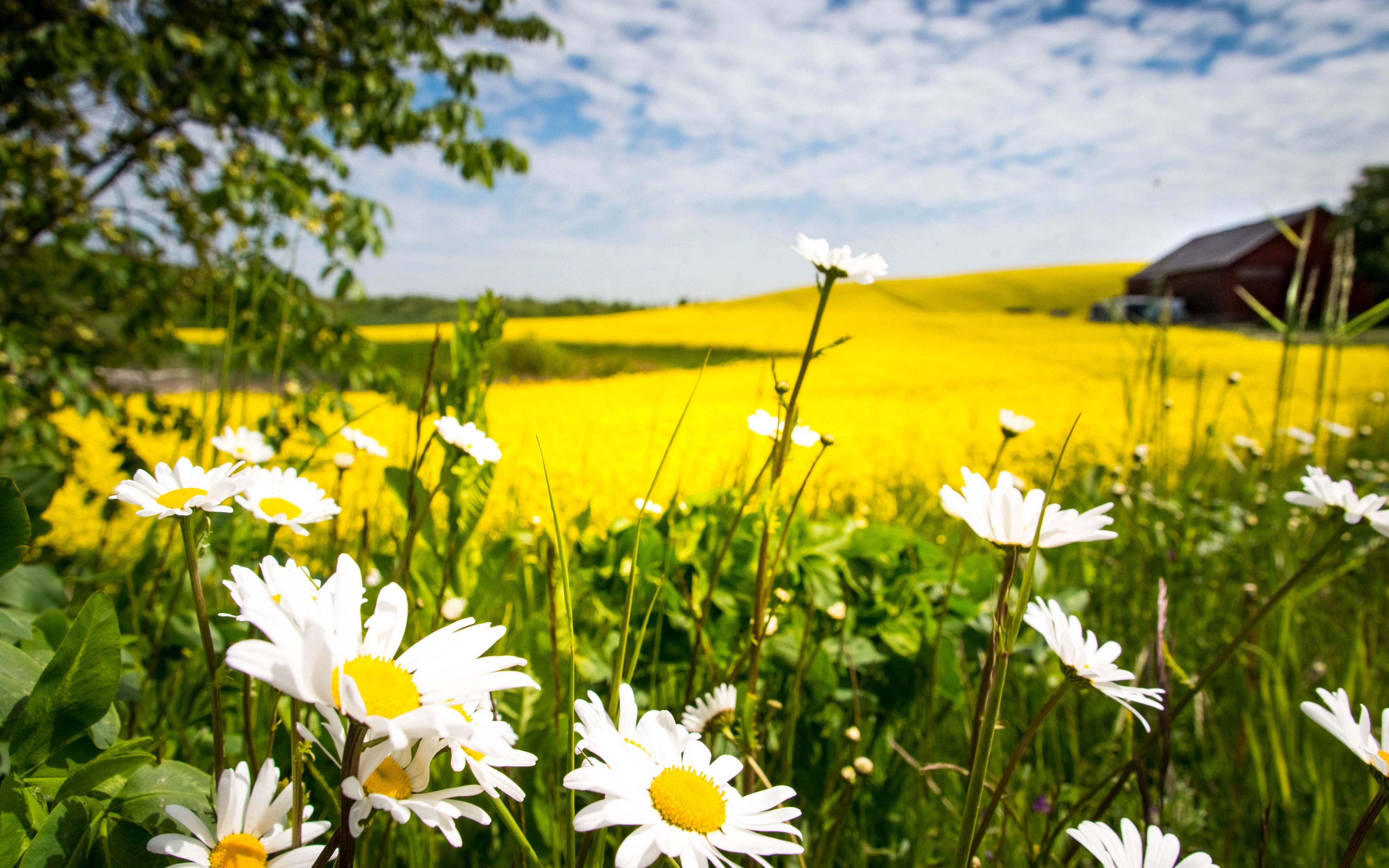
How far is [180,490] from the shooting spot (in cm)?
59

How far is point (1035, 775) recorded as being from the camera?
146 cm

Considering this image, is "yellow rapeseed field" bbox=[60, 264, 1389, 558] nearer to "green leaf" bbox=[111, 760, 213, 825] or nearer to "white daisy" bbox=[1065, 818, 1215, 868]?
"white daisy" bbox=[1065, 818, 1215, 868]

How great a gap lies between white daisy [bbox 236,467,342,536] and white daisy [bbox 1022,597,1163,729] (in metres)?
0.60

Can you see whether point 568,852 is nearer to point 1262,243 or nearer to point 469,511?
point 469,511

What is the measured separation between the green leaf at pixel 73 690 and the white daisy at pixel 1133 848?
70 centimetres

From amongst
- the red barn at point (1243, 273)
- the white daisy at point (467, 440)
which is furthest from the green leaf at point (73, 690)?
the red barn at point (1243, 273)

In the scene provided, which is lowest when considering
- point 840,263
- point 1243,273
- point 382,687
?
point 382,687

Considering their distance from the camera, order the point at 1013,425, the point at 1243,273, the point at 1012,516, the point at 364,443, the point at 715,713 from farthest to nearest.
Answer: the point at 1243,273 < the point at 364,443 < the point at 1013,425 < the point at 715,713 < the point at 1012,516

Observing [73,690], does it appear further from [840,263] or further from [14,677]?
[840,263]

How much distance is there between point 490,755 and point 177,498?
355 mm

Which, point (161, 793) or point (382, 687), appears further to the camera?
point (161, 793)

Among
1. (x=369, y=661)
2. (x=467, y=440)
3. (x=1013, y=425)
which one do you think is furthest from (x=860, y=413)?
(x=369, y=661)

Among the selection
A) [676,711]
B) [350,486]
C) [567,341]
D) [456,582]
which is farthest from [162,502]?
[567,341]

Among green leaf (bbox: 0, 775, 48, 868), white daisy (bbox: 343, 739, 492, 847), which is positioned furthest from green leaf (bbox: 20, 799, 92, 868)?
white daisy (bbox: 343, 739, 492, 847)
